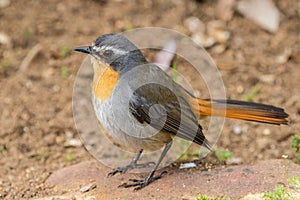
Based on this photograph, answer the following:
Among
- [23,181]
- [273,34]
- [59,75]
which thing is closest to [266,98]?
[273,34]

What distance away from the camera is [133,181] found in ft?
18.0

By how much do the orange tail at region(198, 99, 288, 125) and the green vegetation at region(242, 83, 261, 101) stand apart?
1.79m

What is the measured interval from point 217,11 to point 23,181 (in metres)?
4.72

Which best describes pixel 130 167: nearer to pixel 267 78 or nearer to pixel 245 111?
pixel 245 111

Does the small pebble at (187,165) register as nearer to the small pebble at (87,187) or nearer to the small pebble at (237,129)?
the small pebble at (87,187)

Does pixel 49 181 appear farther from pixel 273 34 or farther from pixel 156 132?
pixel 273 34

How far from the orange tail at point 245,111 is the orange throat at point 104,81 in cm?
98

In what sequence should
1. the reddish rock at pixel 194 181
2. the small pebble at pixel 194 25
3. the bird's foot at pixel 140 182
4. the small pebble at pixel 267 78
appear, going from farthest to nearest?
the small pebble at pixel 194 25, the small pebble at pixel 267 78, the bird's foot at pixel 140 182, the reddish rock at pixel 194 181

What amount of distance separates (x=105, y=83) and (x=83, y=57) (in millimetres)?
2947

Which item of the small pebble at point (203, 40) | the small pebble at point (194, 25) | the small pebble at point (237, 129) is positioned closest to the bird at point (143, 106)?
the small pebble at point (237, 129)

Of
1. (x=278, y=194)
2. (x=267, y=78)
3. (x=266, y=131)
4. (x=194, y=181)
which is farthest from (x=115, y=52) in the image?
(x=267, y=78)

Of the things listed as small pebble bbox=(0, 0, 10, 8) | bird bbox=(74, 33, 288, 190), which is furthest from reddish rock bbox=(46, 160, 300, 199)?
small pebble bbox=(0, 0, 10, 8)

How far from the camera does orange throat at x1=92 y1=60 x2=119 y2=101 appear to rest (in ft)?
17.8

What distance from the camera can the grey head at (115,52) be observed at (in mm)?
5633
